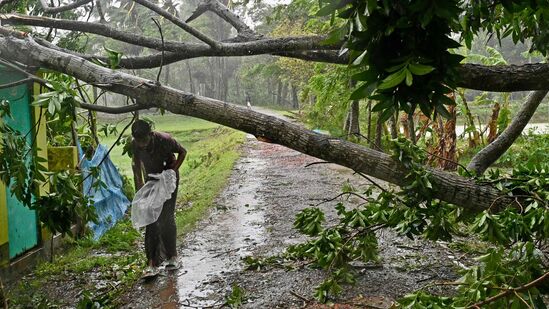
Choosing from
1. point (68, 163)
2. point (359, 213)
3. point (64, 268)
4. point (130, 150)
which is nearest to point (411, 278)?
point (359, 213)

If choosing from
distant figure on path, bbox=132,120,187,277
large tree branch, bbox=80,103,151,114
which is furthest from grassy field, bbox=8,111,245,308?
large tree branch, bbox=80,103,151,114

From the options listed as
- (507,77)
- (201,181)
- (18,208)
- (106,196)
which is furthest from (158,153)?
(201,181)

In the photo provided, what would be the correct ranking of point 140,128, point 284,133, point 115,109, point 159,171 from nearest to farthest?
point 284,133
point 115,109
point 140,128
point 159,171

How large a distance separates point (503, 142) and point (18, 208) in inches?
227

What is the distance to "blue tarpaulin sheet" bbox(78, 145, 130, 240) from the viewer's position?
29.2ft

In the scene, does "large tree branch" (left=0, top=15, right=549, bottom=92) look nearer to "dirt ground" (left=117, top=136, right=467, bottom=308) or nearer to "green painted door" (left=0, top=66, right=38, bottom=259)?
"green painted door" (left=0, top=66, right=38, bottom=259)

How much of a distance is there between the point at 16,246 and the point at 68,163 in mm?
1849

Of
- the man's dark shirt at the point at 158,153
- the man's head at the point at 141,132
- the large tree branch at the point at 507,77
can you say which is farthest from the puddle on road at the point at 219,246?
the large tree branch at the point at 507,77

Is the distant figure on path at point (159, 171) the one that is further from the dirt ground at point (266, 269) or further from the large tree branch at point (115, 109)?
Answer: the large tree branch at point (115, 109)

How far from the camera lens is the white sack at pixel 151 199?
5.76m

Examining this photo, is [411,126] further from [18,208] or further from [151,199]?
[18,208]

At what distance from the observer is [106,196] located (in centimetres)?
950

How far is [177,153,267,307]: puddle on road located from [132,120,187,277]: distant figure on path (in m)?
0.32

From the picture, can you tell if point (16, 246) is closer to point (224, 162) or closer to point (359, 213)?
point (359, 213)
